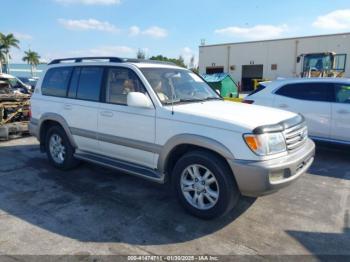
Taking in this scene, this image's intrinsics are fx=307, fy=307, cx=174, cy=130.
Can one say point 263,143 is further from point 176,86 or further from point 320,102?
point 320,102

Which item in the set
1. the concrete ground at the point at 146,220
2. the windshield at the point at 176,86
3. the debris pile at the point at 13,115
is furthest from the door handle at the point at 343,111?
the debris pile at the point at 13,115

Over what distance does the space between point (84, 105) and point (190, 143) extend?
2127mm

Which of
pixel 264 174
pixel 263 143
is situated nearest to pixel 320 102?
pixel 263 143

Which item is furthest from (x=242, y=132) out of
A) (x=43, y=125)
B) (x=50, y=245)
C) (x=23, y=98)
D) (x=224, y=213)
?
(x=23, y=98)

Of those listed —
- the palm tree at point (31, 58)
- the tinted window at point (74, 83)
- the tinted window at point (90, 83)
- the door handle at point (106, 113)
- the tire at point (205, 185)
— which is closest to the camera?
the tire at point (205, 185)

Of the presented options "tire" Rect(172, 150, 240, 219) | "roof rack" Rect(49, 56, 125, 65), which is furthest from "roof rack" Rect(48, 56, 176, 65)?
"tire" Rect(172, 150, 240, 219)

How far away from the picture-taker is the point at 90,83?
4910mm

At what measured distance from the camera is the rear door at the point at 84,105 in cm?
480

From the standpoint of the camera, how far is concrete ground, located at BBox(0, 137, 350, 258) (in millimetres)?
3195

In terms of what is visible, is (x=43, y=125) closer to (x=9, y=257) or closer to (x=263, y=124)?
(x=9, y=257)

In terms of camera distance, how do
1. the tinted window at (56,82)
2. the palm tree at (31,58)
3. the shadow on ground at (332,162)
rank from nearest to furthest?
the tinted window at (56,82)
the shadow on ground at (332,162)
the palm tree at (31,58)

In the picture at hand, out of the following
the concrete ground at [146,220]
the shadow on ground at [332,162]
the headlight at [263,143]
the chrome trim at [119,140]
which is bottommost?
the concrete ground at [146,220]

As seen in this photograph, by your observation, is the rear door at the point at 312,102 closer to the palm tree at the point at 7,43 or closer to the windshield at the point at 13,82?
the windshield at the point at 13,82

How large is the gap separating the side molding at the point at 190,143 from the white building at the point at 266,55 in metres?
30.8
